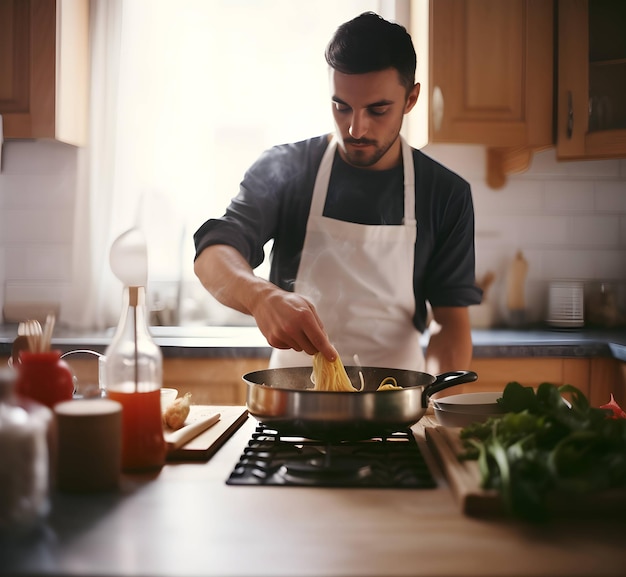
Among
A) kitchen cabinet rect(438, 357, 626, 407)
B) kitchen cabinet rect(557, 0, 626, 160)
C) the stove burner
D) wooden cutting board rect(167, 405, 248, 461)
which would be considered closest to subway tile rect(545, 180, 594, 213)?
kitchen cabinet rect(557, 0, 626, 160)

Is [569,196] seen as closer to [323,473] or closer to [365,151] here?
[365,151]

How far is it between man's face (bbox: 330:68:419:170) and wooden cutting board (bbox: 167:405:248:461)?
96cm

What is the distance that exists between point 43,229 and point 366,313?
159cm

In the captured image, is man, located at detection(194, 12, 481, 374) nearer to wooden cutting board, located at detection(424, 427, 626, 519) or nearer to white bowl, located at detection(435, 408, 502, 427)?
white bowl, located at detection(435, 408, 502, 427)

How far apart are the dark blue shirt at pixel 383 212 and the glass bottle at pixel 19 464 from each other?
4.77 ft

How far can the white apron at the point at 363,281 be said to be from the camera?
219 centimetres

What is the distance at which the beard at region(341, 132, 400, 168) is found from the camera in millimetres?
2141

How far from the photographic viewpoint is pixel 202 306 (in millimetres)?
3066

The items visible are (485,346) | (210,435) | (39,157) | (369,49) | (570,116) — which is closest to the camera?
(210,435)

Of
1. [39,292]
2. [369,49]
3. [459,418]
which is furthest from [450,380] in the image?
[39,292]

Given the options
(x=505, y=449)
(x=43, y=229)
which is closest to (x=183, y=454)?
(x=505, y=449)

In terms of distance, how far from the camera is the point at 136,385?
1.05m

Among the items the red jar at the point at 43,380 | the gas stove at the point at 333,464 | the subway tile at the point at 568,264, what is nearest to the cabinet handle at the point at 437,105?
the subway tile at the point at 568,264

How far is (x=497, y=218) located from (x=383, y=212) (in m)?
0.99
